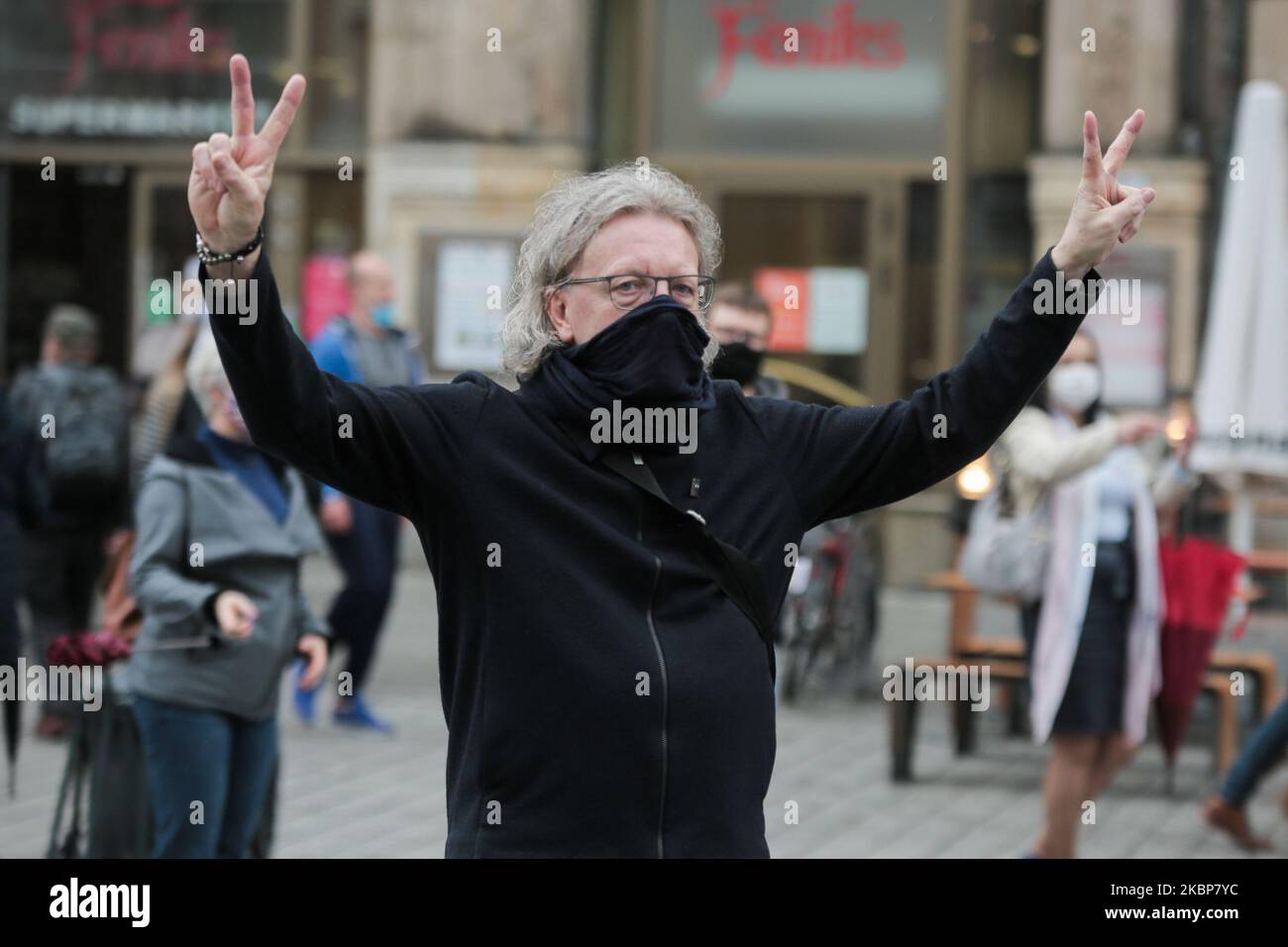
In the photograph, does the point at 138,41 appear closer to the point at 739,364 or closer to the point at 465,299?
the point at 465,299

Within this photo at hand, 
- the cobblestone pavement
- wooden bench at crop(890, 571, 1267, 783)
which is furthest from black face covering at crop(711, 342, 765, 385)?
wooden bench at crop(890, 571, 1267, 783)

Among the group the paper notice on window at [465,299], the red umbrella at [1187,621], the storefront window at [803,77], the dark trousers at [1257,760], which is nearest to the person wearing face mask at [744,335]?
the red umbrella at [1187,621]

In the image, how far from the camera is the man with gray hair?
2.70 metres

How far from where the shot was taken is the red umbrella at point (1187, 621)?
7445 millimetres

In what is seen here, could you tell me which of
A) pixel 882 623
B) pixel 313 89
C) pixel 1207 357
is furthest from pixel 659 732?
pixel 313 89

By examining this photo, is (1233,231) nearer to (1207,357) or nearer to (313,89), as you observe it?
(1207,357)

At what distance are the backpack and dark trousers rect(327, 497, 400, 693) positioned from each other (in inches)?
41.6

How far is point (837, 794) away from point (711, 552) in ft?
17.3

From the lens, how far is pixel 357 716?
9023 mm

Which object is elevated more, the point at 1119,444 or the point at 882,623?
the point at 1119,444

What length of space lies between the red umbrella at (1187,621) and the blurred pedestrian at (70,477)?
4565 millimetres

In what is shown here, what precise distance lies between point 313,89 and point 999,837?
9.25 m

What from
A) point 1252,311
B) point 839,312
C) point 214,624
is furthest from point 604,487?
point 839,312

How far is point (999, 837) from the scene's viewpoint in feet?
23.8
